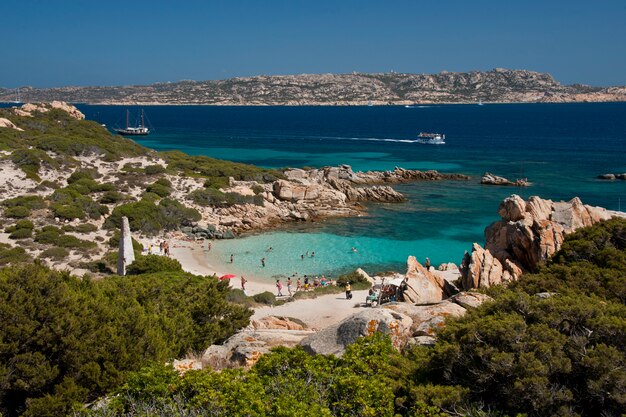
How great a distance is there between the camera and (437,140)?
294 feet

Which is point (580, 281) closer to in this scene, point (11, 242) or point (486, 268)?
point (486, 268)

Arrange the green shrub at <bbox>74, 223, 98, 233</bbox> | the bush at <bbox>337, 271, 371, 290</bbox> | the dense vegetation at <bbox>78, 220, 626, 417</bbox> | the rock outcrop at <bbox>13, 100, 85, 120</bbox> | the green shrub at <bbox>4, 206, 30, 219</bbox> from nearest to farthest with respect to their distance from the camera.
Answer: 1. the dense vegetation at <bbox>78, 220, 626, 417</bbox>
2. the bush at <bbox>337, 271, 371, 290</bbox>
3. the green shrub at <bbox>74, 223, 98, 233</bbox>
4. the green shrub at <bbox>4, 206, 30, 219</bbox>
5. the rock outcrop at <bbox>13, 100, 85, 120</bbox>

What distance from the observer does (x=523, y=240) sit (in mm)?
17531

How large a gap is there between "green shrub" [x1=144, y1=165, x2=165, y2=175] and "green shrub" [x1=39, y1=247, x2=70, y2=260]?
1866 cm

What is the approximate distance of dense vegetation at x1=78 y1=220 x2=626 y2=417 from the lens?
6.60m

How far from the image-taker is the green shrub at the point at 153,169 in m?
44.4

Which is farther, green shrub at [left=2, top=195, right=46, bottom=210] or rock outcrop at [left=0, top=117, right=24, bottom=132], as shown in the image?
rock outcrop at [left=0, top=117, right=24, bottom=132]

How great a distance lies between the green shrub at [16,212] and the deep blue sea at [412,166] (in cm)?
1121

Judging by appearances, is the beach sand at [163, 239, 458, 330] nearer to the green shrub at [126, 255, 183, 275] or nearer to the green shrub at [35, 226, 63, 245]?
the green shrub at [126, 255, 183, 275]

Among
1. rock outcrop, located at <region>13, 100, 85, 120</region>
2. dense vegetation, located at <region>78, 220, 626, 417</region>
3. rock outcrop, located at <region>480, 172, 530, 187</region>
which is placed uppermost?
rock outcrop, located at <region>13, 100, 85, 120</region>

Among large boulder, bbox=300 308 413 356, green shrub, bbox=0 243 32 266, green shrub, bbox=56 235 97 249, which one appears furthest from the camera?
green shrub, bbox=56 235 97 249

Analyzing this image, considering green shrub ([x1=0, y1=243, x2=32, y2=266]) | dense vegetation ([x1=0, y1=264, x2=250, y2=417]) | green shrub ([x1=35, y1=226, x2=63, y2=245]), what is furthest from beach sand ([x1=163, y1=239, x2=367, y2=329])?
dense vegetation ([x1=0, y1=264, x2=250, y2=417])

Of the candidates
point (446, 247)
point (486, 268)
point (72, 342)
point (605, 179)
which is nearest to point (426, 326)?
point (72, 342)

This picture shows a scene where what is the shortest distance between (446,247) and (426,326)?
79.4 feet
